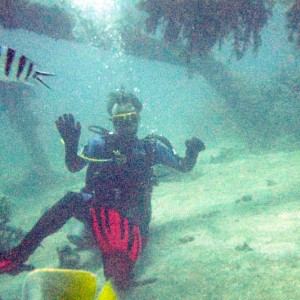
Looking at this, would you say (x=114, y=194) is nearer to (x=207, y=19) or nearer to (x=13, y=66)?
(x=13, y=66)

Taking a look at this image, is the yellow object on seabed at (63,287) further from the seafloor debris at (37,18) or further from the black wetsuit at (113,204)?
the seafloor debris at (37,18)

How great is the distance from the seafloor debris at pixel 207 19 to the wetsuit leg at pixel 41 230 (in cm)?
381

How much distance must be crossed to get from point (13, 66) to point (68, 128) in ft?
7.70

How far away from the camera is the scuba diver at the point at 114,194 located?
383 centimetres

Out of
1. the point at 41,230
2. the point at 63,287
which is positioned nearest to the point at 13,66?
the point at 63,287

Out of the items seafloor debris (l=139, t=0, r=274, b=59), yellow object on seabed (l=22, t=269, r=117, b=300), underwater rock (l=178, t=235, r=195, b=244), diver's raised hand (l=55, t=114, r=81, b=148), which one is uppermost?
seafloor debris (l=139, t=0, r=274, b=59)

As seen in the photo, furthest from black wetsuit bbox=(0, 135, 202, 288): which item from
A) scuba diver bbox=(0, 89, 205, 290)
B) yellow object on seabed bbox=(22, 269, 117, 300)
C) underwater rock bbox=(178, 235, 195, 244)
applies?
yellow object on seabed bbox=(22, 269, 117, 300)

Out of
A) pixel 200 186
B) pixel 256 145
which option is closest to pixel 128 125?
pixel 200 186

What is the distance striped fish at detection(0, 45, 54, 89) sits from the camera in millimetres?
2428

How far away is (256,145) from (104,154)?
929cm

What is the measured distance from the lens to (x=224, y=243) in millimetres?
4348

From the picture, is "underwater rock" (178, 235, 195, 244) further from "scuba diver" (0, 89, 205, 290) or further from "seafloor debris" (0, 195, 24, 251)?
"seafloor debris" (0, 195, 24, 251)

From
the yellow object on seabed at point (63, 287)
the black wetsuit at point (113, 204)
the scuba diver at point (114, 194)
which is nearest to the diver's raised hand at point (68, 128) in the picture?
the scuba diver at point (114, 194)

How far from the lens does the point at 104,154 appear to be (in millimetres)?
5270
